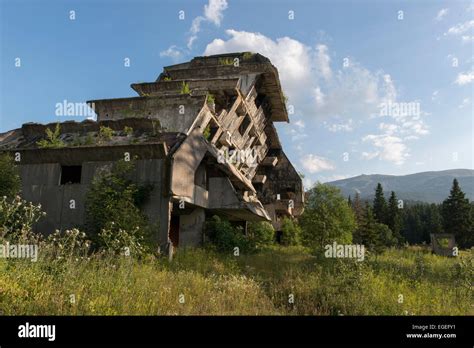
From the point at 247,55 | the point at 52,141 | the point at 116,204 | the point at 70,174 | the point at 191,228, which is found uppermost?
the point at 247,55

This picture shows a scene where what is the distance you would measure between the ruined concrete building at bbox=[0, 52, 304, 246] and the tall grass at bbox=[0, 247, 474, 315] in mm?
5187

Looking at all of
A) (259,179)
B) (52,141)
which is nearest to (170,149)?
(52,141)

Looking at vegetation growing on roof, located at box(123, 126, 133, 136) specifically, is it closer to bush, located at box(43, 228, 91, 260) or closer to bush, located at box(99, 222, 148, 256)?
bush, located at box(99, 222, 148, 256)

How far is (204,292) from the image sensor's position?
934cm

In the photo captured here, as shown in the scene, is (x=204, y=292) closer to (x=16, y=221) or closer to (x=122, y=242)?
(x=122, y=242)

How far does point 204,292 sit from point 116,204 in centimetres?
669

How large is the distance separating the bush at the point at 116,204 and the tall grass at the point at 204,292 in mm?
1824

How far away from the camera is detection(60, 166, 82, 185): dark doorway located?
17922 mm

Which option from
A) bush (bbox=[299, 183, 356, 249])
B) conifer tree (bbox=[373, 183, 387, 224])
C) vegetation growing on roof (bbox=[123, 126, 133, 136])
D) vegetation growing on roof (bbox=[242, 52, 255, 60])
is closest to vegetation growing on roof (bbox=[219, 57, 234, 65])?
vegetation growing on roof (bbox=[242, 52, 255, 60])

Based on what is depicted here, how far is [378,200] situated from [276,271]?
74.1 meters
